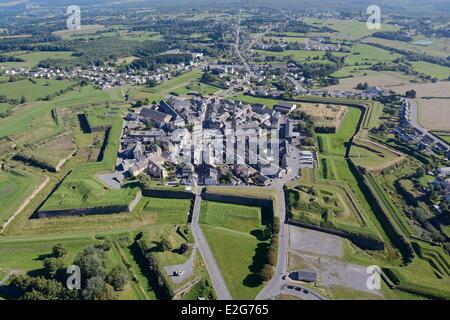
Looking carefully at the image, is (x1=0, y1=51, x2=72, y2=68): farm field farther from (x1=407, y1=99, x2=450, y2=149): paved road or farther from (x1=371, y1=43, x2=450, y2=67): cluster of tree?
(x1=371, y1=43, x2=450, y2=67): cluster of tree

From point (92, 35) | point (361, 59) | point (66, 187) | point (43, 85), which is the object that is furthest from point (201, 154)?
point (92, 35)

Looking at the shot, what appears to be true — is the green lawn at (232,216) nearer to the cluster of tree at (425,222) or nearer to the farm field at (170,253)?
the farm field at (170,253)

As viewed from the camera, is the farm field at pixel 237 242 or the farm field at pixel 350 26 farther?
the farm field at pixel 350 26

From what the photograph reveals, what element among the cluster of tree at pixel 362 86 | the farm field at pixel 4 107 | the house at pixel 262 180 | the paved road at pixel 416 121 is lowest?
the house at pixel 262 180

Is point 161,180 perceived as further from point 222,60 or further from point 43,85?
Answer: point 222,60

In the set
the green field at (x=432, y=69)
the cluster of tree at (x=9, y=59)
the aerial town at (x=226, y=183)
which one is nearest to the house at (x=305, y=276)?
the aerial town at (x=226, y=183)

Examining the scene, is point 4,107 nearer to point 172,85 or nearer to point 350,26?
point 172,85

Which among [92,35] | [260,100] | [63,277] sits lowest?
[63,277]
